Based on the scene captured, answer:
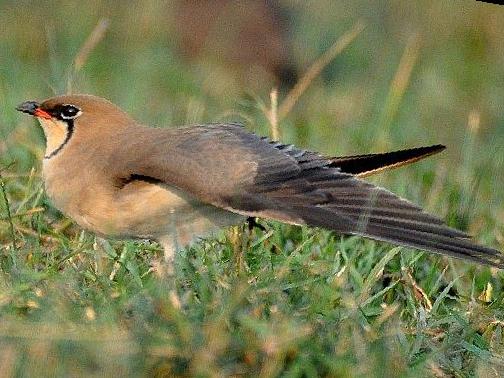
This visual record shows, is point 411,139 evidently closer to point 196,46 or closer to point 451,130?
point 451,130

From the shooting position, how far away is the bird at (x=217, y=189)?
182 inches

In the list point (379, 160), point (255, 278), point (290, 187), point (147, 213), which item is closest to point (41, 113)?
point (147, 213)

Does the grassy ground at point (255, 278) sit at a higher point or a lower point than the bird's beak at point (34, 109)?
lower

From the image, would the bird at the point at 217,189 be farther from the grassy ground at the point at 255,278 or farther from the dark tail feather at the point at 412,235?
the grassy ground at the point at 255,278

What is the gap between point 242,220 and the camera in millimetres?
5102

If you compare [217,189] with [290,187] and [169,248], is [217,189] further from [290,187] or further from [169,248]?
[169,248]

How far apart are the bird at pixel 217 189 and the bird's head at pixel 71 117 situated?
0.15ft

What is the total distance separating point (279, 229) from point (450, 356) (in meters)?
1.34

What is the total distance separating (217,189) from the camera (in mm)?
4676

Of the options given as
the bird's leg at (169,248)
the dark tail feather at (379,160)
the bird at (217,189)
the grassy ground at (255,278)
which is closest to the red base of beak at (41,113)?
the bird at (217,189)

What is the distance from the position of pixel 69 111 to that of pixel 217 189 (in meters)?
0.99

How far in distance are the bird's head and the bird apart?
4 centimetres

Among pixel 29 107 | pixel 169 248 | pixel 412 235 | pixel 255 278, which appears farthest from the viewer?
pixel 29 107

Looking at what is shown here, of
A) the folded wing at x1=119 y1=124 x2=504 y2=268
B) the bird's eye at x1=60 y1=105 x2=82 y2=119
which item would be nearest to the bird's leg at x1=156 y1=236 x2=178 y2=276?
the folded wing at x1=119 y1=124 x2=504 y2=268
